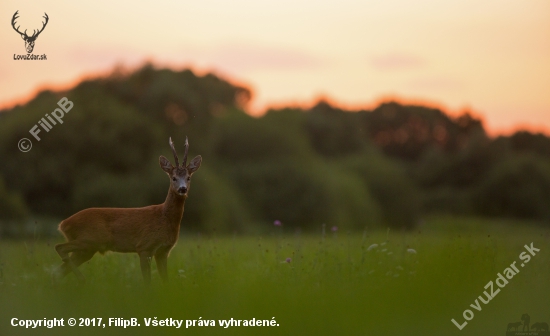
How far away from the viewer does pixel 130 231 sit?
34.2 ft

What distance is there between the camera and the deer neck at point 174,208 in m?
10.5

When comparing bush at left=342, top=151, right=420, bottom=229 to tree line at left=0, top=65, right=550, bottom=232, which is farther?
bush at left=342, top=151, right=420, bottom=229

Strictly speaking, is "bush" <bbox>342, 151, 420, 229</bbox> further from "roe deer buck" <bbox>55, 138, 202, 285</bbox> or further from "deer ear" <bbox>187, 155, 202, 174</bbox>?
"roe deer buck" <bbox>55, 138, 202, 285</bbox>

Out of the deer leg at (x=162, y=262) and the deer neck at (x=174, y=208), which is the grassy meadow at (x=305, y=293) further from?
the deer neck at (x=174, y=208)

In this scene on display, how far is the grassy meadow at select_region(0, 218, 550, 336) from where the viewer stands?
8.23 meters

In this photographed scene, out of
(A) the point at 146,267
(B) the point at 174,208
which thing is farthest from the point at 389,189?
(A) the point at 146,267

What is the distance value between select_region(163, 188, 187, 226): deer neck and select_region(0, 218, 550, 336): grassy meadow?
0.80m

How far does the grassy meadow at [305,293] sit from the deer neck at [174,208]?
0.80 meters

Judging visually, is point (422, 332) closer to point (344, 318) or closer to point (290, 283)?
point (344, 318)

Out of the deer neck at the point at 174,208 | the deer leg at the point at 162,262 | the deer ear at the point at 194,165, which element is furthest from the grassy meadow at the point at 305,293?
the deer ear at the point at 194,165

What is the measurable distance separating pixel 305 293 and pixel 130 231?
9.29 feet

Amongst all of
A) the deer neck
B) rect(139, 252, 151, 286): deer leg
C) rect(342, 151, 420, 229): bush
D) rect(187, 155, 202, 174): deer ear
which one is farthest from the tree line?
rect(139, 252, 151, 286): deer leg

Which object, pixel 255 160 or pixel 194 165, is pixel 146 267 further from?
pixel 255 160

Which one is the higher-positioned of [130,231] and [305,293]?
[130,231]
